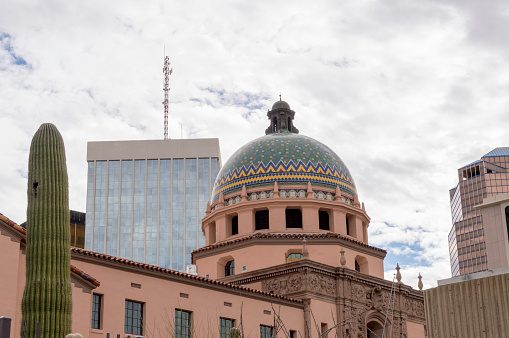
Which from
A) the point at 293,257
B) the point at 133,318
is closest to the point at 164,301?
the point at 133,318

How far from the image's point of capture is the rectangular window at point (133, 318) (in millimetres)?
29703

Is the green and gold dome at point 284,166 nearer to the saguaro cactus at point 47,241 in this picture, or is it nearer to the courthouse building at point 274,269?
the courthouse building at point 274,269

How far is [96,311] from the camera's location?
28.5m

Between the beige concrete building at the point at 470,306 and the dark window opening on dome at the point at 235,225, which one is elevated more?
the dark window opening on dome at the point at 235,225

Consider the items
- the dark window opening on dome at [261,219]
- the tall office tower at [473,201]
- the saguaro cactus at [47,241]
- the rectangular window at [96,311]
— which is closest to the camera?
the saguaro cactus at [47,241]

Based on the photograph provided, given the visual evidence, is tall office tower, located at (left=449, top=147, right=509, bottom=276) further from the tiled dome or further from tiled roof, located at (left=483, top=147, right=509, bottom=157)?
the tiled dome

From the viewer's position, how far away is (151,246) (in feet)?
371

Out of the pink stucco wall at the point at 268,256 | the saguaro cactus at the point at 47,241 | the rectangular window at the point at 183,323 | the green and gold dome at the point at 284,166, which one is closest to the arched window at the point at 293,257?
the pink stucco wall at the point at 268,256

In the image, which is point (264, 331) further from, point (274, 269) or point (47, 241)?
point (47, 241)

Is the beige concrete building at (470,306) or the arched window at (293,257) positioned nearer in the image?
the beige concrete building at (470,306)

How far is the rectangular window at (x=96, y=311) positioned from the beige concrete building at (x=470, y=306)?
43.2 ft

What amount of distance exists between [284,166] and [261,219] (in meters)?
3.38

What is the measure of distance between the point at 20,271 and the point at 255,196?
2155cm

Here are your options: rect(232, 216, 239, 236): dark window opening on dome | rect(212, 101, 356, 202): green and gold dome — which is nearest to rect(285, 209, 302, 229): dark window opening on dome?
rect(212, 101, 356, 202): green and gold dome
